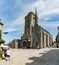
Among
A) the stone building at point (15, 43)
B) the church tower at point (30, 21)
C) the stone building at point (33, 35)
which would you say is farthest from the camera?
the church tower at point (30, 21)

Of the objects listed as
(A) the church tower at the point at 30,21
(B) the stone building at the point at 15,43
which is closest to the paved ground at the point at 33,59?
(B) the stone building at the point at 15,43

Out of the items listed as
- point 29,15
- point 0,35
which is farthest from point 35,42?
point 0,35

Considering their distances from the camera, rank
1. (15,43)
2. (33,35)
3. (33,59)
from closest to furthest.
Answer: (33,59) < (15,43) < (33,35)

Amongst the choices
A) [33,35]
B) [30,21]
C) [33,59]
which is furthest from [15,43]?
[33,59]

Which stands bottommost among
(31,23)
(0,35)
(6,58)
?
(6,58)

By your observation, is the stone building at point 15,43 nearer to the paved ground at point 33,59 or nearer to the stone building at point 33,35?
the stone building at point 33,35

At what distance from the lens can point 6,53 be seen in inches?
860

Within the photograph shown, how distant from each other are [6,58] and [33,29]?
61.7m

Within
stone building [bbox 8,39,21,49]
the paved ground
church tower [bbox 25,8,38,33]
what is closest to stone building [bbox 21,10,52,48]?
church tower [bbox 25,8,38,33]

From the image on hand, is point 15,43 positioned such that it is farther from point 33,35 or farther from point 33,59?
point 33,59

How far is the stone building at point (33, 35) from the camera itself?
261 feet

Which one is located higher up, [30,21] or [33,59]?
[30,21]

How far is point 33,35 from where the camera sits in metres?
82.1

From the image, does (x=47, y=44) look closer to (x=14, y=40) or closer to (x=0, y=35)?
(x=14, y=40)
